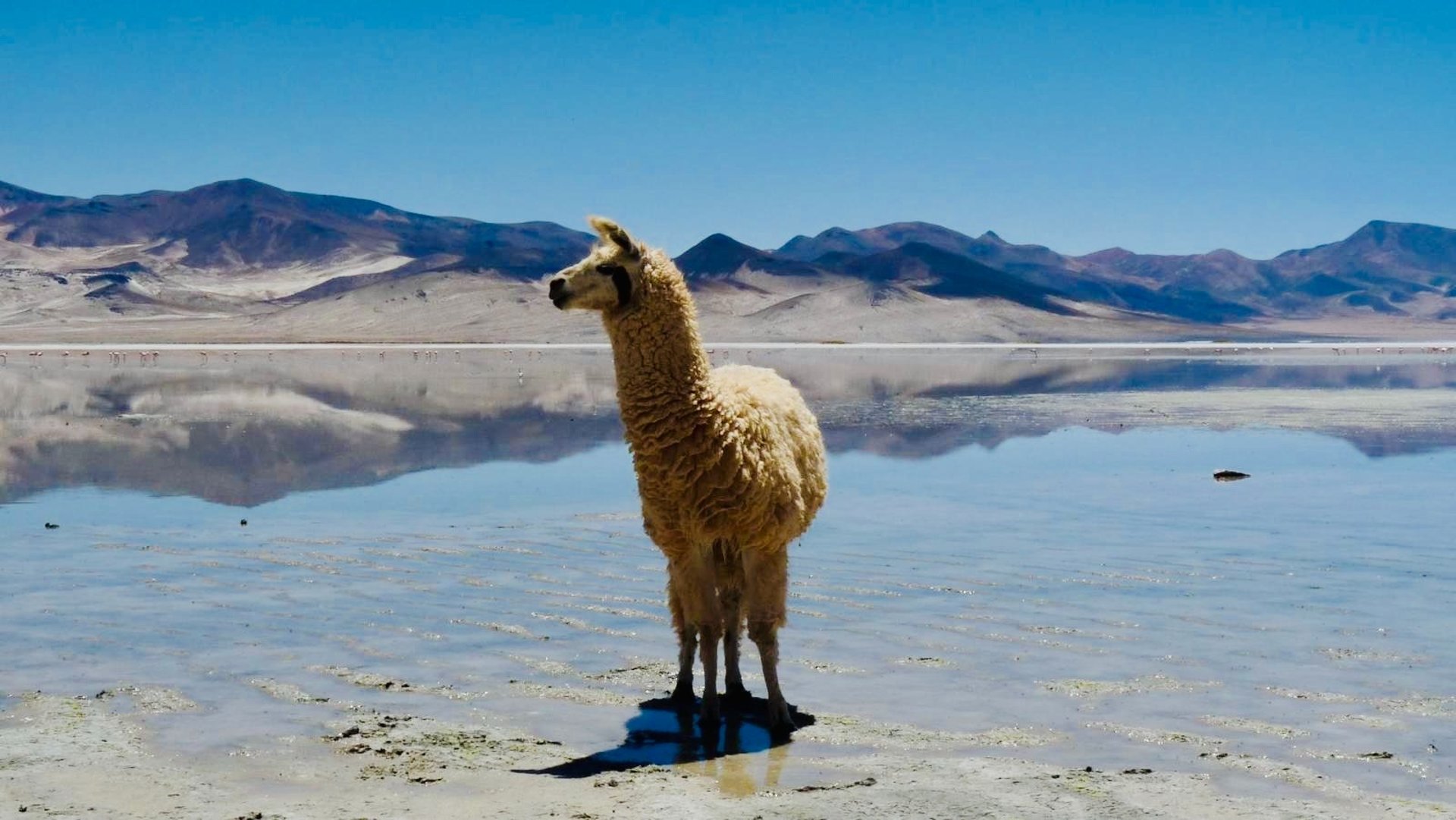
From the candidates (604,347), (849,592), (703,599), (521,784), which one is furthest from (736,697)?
(604,347)

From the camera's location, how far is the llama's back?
6.99m

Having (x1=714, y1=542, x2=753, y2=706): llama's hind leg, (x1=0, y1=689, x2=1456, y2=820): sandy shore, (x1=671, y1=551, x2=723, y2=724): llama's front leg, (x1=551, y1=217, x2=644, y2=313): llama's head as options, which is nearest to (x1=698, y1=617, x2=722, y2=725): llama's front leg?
(x1=671, y1=551, x2=723, y2=724): llama's front leg

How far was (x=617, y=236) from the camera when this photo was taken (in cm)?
662

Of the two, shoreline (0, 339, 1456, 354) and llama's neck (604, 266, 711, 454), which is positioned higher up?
shoreline (0, 339, 1456, 354)

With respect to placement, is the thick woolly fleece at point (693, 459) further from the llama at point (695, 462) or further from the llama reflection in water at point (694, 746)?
the llama reflection in water at point (694, 746)

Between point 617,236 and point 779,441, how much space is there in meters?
1.37

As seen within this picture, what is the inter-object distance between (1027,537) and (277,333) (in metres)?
93.3

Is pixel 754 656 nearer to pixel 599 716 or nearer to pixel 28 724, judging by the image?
pixel 599 716

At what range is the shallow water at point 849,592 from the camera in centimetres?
664

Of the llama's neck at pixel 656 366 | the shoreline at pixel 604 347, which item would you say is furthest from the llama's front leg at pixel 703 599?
the shoreline at pixel 604 347

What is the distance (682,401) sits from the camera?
22.2 feet

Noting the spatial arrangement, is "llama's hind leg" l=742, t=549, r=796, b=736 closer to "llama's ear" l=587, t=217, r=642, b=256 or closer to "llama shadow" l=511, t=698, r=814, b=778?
"llama shadow" l=511, t=698, r=814, b=778

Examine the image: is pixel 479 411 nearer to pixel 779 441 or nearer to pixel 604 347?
pixel 779 441

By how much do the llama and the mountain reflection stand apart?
818 cm
